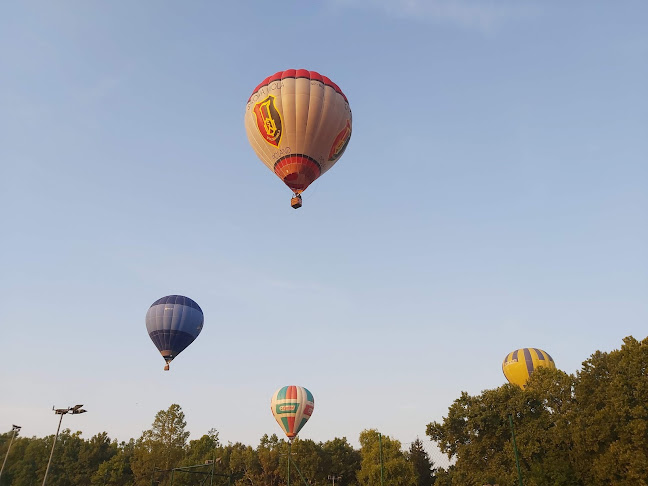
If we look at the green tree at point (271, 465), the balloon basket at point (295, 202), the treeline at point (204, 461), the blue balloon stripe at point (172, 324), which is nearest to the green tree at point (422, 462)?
the treeline at point (204, 461)

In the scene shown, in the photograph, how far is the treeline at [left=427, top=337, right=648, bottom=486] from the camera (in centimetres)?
2816

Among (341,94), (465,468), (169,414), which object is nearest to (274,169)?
(341,94)

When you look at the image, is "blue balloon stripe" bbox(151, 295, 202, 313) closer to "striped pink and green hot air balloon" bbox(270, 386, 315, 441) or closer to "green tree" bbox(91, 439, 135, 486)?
"striped pink and green hot air balloon" bbox(270, 386, 315, 441)

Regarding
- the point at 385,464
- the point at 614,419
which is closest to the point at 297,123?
the point at 614,419

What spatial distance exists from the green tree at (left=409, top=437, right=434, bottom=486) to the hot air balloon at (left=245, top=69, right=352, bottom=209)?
45.6 metres

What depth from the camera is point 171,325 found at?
134 feet

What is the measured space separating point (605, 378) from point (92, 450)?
224ft

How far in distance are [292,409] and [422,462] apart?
2536 cm

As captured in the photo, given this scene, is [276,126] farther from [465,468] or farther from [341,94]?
[465,468]

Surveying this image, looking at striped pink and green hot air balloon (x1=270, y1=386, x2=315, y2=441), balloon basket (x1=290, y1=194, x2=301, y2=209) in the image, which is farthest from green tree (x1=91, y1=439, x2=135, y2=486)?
balloon basket (x1=290, y1=194, x2=301, y2=209)

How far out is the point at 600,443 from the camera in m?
29.9

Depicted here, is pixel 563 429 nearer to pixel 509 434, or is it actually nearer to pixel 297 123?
pixel 509 434

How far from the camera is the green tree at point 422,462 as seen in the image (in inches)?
2425

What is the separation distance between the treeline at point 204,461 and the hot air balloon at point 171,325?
55.0 feet
